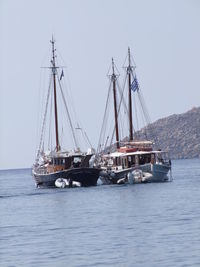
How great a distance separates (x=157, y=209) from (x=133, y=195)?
19585 mm

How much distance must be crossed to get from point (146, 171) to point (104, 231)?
54.4 m

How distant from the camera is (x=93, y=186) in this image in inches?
4427

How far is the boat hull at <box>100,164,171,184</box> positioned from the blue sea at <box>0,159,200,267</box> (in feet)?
60.3

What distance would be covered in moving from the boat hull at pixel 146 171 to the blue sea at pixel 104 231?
60.3 feet

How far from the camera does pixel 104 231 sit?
55812 mm

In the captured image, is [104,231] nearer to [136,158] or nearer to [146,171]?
[146,171]

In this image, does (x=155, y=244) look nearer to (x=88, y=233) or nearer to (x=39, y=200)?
(x=88, y=233)

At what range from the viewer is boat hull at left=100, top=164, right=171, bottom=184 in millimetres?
109875

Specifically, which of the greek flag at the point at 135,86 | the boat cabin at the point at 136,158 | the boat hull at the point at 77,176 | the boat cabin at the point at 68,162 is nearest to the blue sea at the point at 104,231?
the boat hull at the point at 77,176

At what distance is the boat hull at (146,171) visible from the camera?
360 feet

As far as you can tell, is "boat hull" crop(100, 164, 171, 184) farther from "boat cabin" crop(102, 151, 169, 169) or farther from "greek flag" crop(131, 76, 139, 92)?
"greek flag" crop(131, 76, 139, 92)

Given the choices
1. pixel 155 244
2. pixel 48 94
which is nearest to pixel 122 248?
pixel 155 244

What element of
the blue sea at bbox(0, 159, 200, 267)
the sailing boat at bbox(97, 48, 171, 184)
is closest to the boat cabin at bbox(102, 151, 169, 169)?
the sailing boat at bbox(97, 48, 171, 184)

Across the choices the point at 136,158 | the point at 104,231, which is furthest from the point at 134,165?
the point at 104,231
